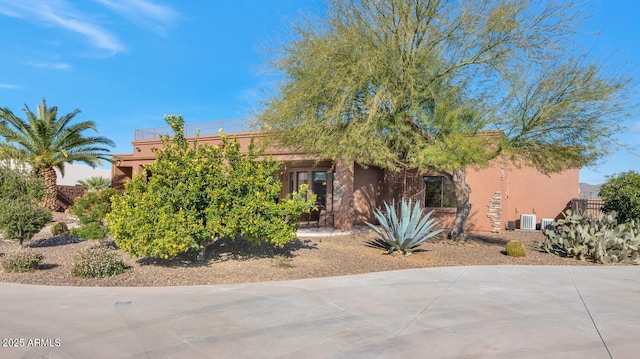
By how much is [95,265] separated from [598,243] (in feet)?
39.2

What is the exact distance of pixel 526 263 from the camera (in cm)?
1050

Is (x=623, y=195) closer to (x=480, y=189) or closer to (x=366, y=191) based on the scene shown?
(x=480, y=189)

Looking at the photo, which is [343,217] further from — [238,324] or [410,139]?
[238,324]

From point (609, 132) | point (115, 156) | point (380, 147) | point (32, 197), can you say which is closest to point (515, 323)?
point (380, 147)

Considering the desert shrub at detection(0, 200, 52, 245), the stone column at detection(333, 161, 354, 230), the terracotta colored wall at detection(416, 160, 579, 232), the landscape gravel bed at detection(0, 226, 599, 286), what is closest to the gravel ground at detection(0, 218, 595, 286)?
the landscape gravel bed at detection(0, 226, 599, 286)

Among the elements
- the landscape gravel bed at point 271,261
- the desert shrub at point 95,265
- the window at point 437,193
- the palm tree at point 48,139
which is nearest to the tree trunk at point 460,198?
the landscape gravel bed at point 271,261

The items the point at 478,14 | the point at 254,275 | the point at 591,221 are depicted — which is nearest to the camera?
the point at 254,275

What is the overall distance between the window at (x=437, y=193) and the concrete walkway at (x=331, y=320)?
31.1 feet

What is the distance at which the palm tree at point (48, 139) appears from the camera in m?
21.5

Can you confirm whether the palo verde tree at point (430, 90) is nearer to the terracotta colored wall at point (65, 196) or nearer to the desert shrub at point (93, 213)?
the desert shrub at point (93, 213)

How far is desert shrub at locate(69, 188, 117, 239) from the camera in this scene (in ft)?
34.0

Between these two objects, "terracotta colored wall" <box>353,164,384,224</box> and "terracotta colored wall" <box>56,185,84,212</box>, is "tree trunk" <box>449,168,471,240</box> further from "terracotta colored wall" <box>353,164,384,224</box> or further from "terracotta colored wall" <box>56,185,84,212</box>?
"terracotta colored wall" <box>56,185,84,212</box>

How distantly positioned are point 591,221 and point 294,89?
9.58m

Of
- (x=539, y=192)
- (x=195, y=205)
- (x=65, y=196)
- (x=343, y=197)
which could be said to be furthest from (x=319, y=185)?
(x=65, y=196)
